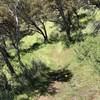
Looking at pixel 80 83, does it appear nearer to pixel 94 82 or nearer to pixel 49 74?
pixel 94 82

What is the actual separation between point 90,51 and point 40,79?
243 inches

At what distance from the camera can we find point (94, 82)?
27.5m

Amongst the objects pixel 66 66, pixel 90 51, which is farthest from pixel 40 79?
pixel 90 51

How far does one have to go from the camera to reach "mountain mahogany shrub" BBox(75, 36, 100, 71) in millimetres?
26702

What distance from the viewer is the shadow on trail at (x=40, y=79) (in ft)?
92.9

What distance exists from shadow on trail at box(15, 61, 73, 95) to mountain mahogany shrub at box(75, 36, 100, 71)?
2.50m

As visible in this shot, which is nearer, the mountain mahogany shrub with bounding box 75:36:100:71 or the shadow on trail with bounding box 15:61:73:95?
the mountain mahogany shrub with bounding box 75:36:100:71

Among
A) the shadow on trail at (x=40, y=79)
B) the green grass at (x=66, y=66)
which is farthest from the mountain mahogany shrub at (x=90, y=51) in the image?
the shadow on trail at (x=40, y=79)

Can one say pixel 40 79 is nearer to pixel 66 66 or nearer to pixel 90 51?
pixel 66 66

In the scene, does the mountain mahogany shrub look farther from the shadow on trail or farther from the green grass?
the shadow on trail

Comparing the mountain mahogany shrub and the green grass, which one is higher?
the mountain mahogany shrub

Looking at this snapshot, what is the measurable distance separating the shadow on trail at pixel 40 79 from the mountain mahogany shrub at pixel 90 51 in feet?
8.20

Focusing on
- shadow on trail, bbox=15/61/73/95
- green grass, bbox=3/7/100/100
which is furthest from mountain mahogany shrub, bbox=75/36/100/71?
shadow on trail, bbox=15/61/73/95

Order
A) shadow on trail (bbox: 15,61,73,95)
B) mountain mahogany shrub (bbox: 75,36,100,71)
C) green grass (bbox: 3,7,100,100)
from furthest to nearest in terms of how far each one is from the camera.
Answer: shadow on trail (bbox: 15,61,73,95), mountain mahogany shrub (bbox: 75,36,100,71), green grass (bbox: 3,7,100,100)
